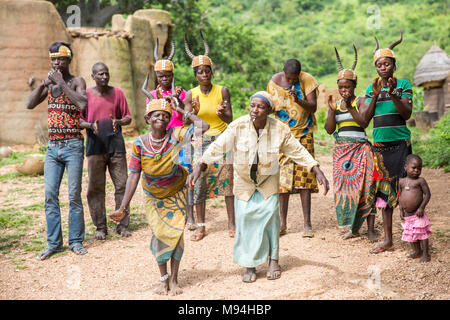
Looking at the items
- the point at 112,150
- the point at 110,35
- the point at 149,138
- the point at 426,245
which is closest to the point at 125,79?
the point at 110,35

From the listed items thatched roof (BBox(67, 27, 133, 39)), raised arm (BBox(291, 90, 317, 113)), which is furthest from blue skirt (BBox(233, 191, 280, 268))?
thatched roof (BBox(67, 27, 133, 39))

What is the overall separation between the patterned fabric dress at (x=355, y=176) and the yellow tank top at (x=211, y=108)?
1.37 metres

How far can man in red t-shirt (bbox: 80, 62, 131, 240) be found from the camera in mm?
5598

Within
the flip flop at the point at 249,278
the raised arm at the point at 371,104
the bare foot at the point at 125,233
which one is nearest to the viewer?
the flip flop at the point at 249,278

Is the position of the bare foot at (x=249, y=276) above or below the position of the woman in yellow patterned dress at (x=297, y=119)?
below

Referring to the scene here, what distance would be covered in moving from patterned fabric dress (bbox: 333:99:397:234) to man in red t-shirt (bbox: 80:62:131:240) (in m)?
2.50

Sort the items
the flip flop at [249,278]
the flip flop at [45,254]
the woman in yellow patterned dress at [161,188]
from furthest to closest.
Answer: the flip flop at [45,254] → the flip flop at [249,278] → the woman in yellow patterned dress at [161,188]

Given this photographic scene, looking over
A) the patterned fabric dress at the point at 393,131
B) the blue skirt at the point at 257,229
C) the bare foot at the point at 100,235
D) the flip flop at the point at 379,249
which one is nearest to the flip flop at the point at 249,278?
the blue skirt at the point at 257,229

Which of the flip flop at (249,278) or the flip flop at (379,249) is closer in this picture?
the flip flop at (249,278)

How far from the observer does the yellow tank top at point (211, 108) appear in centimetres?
562

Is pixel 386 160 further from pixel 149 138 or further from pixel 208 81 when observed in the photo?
pixel 149 138

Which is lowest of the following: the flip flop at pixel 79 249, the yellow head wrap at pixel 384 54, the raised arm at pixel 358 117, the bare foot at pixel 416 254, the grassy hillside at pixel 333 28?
the flip flop at pixel 79 249

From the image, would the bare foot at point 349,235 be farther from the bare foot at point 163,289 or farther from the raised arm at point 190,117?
the bare foot at point 163,289

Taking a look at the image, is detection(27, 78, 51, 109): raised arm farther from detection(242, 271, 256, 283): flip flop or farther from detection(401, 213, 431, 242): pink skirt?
detection(401, 213, 431, 242): pink skirt
